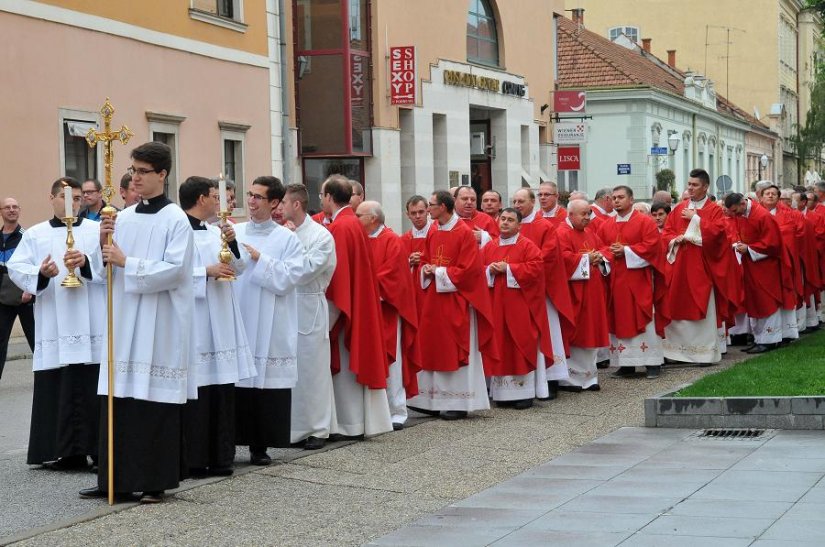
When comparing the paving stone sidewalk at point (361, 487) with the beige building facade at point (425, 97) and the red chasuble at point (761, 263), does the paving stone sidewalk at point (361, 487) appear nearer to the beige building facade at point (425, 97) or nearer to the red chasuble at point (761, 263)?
the red chasuble at point (761, 263)

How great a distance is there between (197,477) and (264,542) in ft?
6.06

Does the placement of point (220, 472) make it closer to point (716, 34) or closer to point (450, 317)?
point (450, 317)

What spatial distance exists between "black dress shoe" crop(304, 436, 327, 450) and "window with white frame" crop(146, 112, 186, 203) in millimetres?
12539

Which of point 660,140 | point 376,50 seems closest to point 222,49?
point 376,50

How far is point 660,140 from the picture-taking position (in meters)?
50.3

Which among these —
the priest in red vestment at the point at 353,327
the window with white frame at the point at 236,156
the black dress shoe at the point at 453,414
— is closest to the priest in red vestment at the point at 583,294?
the black dress shoe at the point at 453,414

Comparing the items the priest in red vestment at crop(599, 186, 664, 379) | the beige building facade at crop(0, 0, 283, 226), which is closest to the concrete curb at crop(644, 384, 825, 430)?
the priest in red vestment at crop(599, 186, 664, 379)

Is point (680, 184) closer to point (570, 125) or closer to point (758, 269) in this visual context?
point (570, 125)

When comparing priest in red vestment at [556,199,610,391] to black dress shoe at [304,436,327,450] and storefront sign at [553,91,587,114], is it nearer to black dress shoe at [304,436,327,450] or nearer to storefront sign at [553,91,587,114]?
black dress shoe at [304,436,327,450]

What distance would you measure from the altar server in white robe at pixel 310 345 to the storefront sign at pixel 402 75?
65.4 ft

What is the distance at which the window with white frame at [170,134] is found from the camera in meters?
22.2

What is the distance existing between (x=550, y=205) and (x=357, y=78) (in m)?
15.3

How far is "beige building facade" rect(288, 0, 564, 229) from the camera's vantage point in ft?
94.3

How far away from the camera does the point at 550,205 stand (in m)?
14.5
